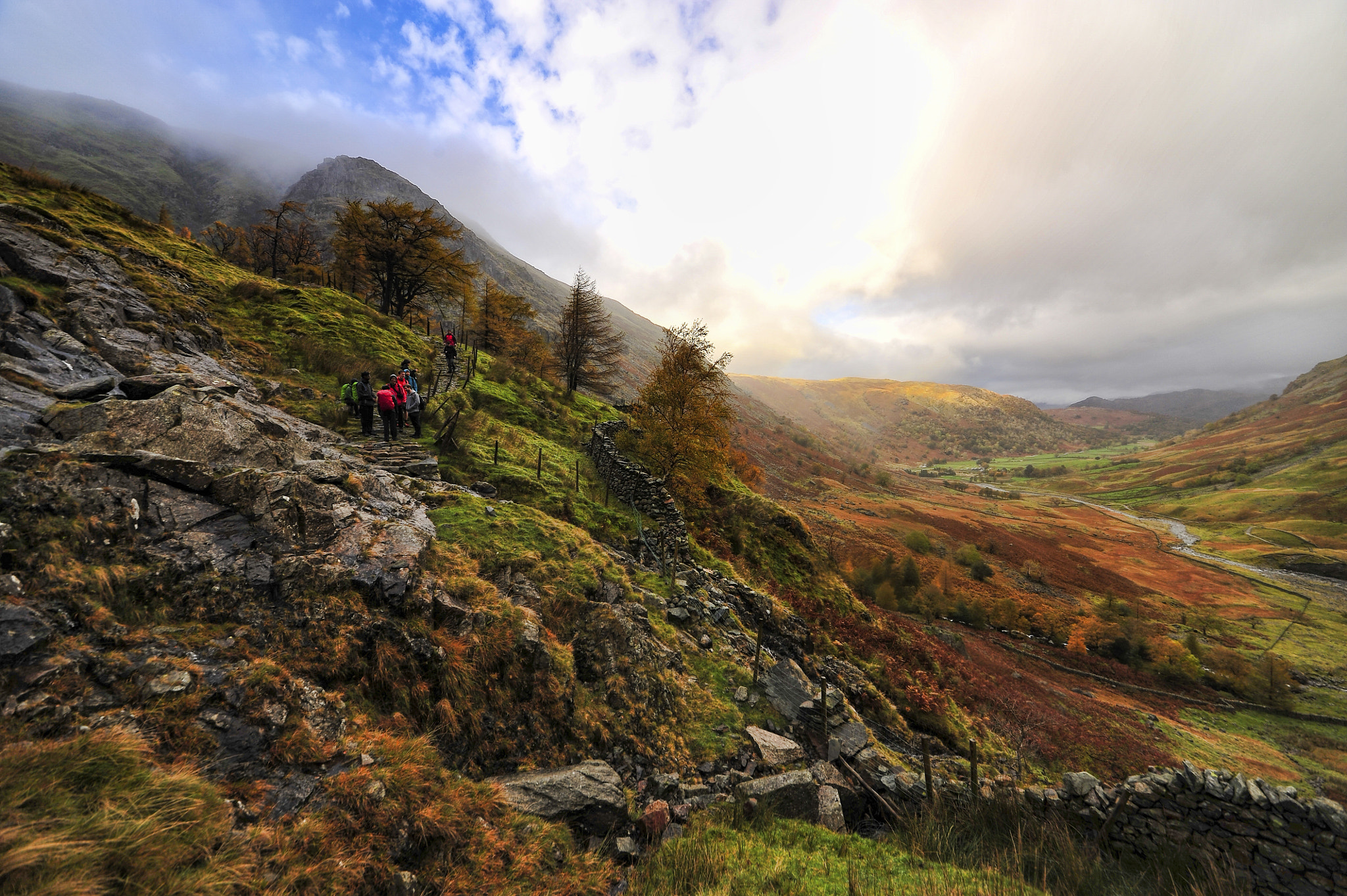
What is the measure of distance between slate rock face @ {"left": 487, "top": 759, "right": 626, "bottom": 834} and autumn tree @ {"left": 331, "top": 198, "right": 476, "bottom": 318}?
30112 millimetres

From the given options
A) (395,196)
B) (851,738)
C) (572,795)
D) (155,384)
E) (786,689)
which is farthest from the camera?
(395,196)

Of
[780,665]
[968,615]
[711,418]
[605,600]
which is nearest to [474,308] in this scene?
[711,418]

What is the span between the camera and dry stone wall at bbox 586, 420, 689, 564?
17000 millimetres

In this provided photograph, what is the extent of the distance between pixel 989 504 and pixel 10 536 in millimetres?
130807

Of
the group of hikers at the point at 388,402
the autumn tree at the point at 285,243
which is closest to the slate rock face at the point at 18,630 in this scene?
the group of hikers at the point at 388,402

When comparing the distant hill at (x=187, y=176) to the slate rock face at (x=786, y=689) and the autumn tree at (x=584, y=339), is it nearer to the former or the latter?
the autumn tree at (x=584, y=339)

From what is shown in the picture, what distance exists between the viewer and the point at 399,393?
13.7 m

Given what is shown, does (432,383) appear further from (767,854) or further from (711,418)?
(767,854)

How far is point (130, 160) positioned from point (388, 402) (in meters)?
222

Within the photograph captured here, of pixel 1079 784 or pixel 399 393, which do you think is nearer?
pixel 1079 784

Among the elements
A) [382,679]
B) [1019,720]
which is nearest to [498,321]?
[382,679]

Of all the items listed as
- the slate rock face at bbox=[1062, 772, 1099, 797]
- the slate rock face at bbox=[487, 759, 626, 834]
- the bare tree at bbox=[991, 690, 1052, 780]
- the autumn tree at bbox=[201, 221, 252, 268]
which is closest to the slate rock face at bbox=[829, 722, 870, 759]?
the slate rock face at bbox=[1062, 772, 1099, 797]

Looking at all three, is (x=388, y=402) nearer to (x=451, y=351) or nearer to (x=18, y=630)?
(x=18, y=630)

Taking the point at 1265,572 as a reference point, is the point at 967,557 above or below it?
below
